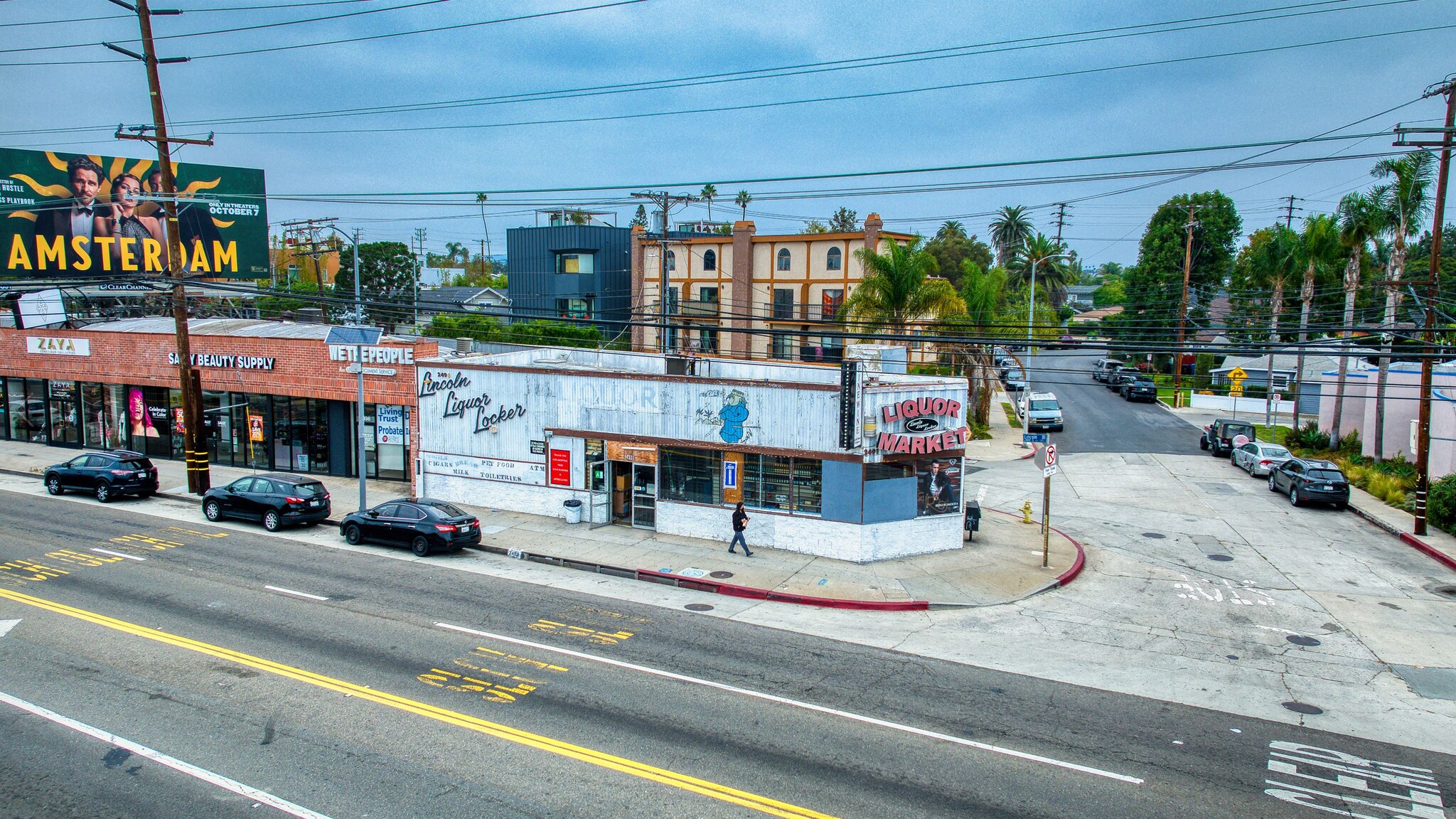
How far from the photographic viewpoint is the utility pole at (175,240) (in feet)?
83.8

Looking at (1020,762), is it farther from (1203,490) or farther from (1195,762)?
(1203,490)

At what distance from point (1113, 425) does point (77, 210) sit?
2125 inches

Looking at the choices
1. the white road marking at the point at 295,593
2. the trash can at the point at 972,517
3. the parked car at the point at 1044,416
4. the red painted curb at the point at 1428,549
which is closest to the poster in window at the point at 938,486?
the trash can at the point at 972,517

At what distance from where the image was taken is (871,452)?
21047mm

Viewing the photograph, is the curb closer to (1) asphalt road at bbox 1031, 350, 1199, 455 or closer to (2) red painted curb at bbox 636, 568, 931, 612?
(1) asphalt road at bbox 1031, 350, 1199, 455

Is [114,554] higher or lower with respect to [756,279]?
lower

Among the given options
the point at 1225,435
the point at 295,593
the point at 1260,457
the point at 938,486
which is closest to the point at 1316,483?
the point at 1260,457

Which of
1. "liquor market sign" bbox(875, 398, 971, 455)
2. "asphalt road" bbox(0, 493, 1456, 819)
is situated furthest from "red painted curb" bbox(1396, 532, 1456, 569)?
"asphalt road" bbox(0, 493, 1456, 819)

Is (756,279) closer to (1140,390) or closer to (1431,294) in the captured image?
(1140,390)

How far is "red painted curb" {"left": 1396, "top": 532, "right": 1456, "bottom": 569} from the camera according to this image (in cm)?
2220

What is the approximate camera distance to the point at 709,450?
2281cm

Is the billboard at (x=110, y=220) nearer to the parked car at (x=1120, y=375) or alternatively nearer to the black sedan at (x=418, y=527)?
the black sedan at (x=418, y=527)

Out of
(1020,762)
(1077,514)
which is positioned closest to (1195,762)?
(1020,762)

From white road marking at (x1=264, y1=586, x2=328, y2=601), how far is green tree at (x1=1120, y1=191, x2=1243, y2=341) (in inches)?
2753
